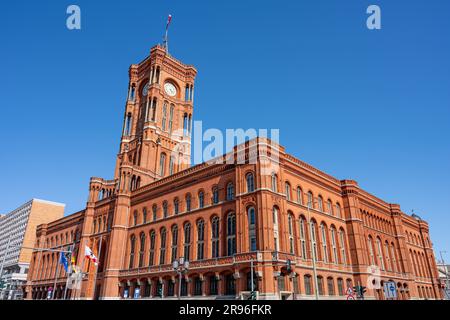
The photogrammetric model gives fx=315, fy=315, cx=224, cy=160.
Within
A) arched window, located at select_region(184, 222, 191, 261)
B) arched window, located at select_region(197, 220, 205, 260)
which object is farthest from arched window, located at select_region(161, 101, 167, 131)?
arched window, located at select_region(197, 220, 205, 260)

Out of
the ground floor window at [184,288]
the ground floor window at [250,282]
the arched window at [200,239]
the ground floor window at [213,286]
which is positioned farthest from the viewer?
the arched window at [200,239]

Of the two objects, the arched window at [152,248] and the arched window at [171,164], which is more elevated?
the arched window at [171,164]

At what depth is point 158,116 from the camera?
2768 inches

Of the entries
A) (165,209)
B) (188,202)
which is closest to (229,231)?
(188,202)

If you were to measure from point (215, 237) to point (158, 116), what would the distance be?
3901 centimetres

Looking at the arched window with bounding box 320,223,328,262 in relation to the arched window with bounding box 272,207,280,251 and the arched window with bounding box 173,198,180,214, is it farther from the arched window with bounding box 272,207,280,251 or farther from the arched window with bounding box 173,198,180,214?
the arched window with bounding box 173,198,180,214

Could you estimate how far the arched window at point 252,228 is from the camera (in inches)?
1362

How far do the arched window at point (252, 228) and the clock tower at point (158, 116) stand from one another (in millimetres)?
31141

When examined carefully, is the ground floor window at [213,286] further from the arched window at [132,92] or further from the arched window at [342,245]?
the arched window at [132,92]

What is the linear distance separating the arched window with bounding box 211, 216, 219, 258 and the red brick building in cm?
12

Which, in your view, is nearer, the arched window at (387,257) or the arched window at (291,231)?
the arched window at (291,231)

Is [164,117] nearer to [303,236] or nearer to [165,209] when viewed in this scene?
[165,209]

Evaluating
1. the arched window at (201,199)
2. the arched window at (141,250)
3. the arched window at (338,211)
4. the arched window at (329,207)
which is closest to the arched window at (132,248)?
the arched window at (141,250)

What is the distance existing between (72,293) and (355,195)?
50539 millimetres
